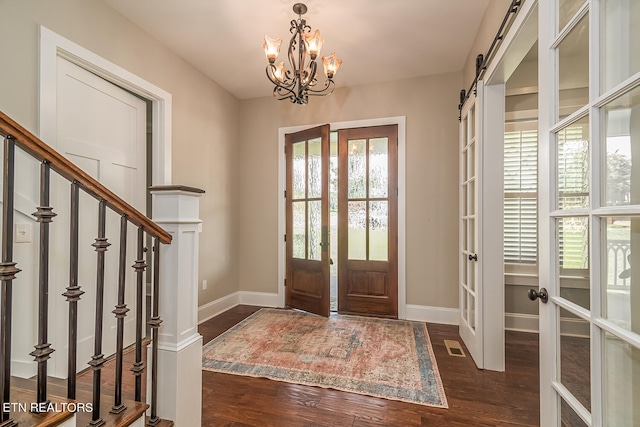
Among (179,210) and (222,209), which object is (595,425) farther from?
(222,209)

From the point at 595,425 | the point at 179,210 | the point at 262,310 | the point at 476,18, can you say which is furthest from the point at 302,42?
the point at 262,310

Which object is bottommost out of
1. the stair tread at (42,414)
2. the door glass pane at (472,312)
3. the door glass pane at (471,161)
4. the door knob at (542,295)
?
the door glass pane at (472,312)

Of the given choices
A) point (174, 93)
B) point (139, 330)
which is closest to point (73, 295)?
point (139, 330)

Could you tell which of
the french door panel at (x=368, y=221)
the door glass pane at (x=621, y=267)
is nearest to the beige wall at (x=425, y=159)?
the french door panel at (x=368, y=221)

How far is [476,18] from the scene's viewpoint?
2.48 m

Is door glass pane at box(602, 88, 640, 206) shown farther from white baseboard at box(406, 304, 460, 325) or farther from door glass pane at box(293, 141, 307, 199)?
door glass pane at box(293, 141, 307, 199)

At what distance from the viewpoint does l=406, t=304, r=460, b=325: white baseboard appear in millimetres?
3336

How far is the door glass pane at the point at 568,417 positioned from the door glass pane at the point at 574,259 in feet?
1.31

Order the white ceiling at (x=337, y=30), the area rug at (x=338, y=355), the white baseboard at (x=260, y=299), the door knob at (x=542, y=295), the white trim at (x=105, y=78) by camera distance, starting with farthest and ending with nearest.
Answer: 1. the white baseboard at (x=260, y=299)
2. the white ceiling at (x=337, y=30)
3. the area rug at (x=338, y=355)
4. the white trim at (x=105, y=78)
5. the door knob at (x=542, y=295)

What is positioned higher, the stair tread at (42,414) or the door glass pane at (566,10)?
the door glass pane at (566,10)

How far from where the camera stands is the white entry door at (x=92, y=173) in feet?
6.88

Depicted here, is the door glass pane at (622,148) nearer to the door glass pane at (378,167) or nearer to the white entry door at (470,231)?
the white entry door at (470,231)

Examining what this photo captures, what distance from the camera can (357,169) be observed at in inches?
145

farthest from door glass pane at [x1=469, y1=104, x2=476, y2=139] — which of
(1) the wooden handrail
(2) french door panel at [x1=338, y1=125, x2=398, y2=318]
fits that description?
(1) the wooden handrail
